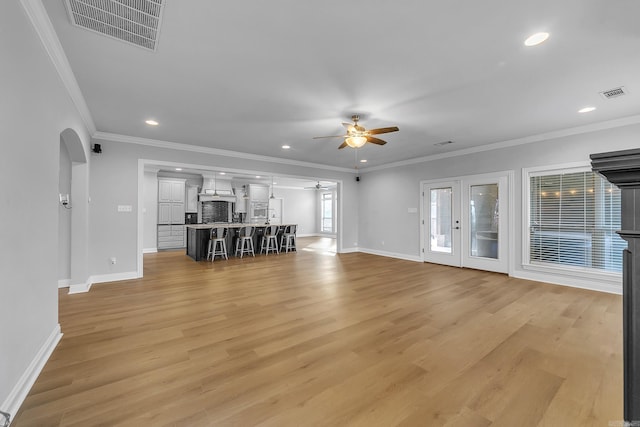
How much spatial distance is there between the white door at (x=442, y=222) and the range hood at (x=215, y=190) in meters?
6.75

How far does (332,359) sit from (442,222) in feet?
17.2

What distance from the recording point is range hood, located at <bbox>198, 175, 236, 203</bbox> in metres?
9.38

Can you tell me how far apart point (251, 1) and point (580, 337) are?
13.9 ft

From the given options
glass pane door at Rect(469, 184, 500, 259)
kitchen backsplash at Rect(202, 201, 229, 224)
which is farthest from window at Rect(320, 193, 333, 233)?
glass pane door at Rect(469, 184, 500, 259)

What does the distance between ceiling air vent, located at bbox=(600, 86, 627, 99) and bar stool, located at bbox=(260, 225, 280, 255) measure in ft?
24.1

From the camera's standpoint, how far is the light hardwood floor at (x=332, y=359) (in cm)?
168

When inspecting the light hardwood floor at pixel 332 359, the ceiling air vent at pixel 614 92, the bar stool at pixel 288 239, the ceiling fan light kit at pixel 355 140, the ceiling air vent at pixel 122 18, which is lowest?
the light hardwood floor at pixel 332 359

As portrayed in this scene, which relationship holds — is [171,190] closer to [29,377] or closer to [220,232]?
[220,232]

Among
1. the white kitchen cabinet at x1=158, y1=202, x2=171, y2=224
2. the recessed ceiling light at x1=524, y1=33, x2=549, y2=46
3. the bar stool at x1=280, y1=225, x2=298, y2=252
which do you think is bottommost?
the bar stool at x1=280, y1=225, x2=298, y2=252

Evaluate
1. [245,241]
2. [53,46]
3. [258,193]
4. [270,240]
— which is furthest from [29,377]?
[258,193]

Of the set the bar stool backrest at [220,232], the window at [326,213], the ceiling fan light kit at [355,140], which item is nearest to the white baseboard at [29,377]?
the ceiling fan light kit at [355,140]

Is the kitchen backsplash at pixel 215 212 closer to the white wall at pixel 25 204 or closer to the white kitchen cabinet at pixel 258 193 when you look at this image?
the white kitchen cabinet at pixel 258 193

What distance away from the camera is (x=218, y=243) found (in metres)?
7.54

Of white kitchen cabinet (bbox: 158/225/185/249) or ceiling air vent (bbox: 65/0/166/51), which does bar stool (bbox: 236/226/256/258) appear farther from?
ceiling air vent (bbox: 65/0/166/51)
